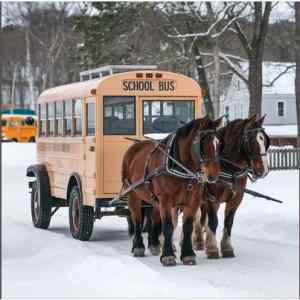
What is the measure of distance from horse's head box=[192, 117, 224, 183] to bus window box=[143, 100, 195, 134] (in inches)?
103

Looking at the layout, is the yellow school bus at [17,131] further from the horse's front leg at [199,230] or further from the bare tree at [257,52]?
the horse's front leg at [199,230]

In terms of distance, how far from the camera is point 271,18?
3148cm

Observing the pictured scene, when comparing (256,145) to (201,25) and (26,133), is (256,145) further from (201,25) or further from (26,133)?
(26,133)

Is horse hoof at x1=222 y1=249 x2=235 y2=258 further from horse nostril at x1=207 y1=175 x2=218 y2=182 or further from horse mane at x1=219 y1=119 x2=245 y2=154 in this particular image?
horse nostril at x1=207 y1=175 x2=218 y2=182

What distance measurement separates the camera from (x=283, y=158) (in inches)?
1084

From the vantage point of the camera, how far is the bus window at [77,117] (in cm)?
1319

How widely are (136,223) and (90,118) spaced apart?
203cm

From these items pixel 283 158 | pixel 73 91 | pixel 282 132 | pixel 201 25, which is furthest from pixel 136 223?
pixel 282 132

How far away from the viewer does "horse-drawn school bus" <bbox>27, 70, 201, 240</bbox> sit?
12477 millimetres

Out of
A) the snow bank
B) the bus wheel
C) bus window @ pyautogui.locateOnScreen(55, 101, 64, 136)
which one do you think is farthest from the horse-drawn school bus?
the snow bank

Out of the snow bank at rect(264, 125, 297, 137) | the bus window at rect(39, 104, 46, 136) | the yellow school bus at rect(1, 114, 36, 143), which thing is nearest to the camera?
the bus window at rect(39, 104, 46, 136)

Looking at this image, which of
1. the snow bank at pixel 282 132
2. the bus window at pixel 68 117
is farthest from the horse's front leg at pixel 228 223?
the snow bank at pixel 282 132

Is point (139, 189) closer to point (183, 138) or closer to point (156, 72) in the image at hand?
point (183, 138)

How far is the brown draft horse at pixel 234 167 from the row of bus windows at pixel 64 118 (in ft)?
8.13
